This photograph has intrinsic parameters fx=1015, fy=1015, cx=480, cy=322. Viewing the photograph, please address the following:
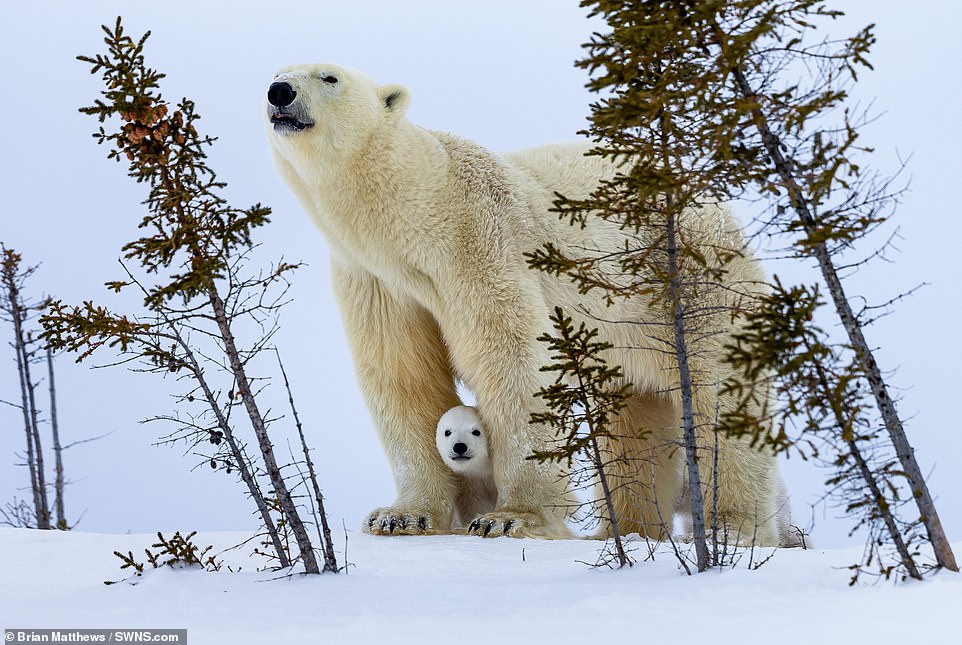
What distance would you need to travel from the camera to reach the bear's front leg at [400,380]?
708 cm

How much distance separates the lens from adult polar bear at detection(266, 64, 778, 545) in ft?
21.5

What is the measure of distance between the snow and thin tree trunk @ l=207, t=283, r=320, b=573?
0.16 m

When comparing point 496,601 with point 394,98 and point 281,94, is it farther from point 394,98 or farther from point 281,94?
point 394,98

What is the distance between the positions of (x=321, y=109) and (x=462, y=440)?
233 centimetres

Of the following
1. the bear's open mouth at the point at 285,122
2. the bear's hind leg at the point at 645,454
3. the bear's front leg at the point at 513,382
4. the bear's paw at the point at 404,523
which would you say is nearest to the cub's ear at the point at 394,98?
the bear's open mouth at the point at 285,122

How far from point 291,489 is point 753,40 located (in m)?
3.00

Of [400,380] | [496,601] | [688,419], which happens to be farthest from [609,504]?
[400,380]

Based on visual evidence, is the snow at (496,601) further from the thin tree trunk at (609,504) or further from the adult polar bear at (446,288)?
the adult polar bear at (446,288)

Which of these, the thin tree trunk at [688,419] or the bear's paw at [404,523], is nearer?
the thin tree trunk at [688,419]

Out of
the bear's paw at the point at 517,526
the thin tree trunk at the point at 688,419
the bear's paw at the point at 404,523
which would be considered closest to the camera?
the thin tree trunk at the point at 688,419

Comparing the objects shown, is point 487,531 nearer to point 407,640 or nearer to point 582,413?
point 582,413

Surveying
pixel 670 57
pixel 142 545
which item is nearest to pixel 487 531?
pixel 142 545

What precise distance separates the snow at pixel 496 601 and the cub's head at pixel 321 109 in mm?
2626

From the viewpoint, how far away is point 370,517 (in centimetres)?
697
